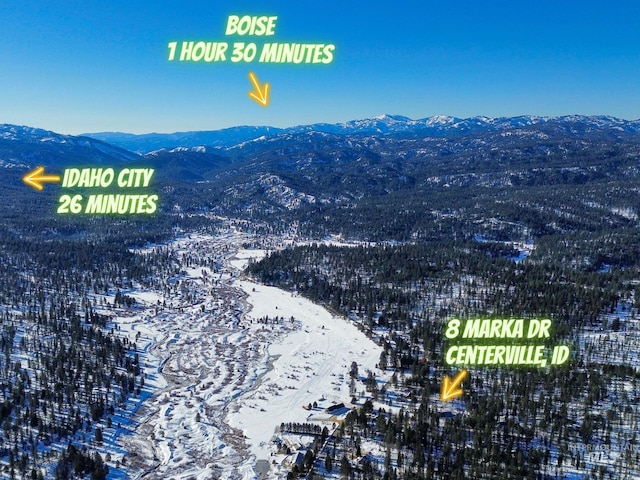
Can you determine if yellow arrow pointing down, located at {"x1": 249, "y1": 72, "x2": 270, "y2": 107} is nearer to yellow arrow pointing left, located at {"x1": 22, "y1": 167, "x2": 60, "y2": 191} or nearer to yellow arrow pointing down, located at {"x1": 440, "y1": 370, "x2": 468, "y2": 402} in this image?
yellow arrow pointing left, located at {"x1": 22, "y1": 167, "x2": 60, "y2": 191}

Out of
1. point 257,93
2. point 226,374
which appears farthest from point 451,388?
point 257,93

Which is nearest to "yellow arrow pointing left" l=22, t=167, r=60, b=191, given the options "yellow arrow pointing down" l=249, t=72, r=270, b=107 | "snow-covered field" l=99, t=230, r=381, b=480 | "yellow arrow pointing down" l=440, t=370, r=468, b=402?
"yellow arrow pointing down" l=249, t=72, r=270, b=107

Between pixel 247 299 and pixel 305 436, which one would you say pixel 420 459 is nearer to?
pixel 305 436

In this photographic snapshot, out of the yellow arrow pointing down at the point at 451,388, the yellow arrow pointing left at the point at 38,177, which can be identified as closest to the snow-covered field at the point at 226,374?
the yellow arrow pointing down at the point at 451,388

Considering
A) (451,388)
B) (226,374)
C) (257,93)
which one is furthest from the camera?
(226,374)

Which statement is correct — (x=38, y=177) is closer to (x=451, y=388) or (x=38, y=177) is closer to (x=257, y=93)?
(x=257, y=93)

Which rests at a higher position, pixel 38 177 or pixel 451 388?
pixel 38 177
